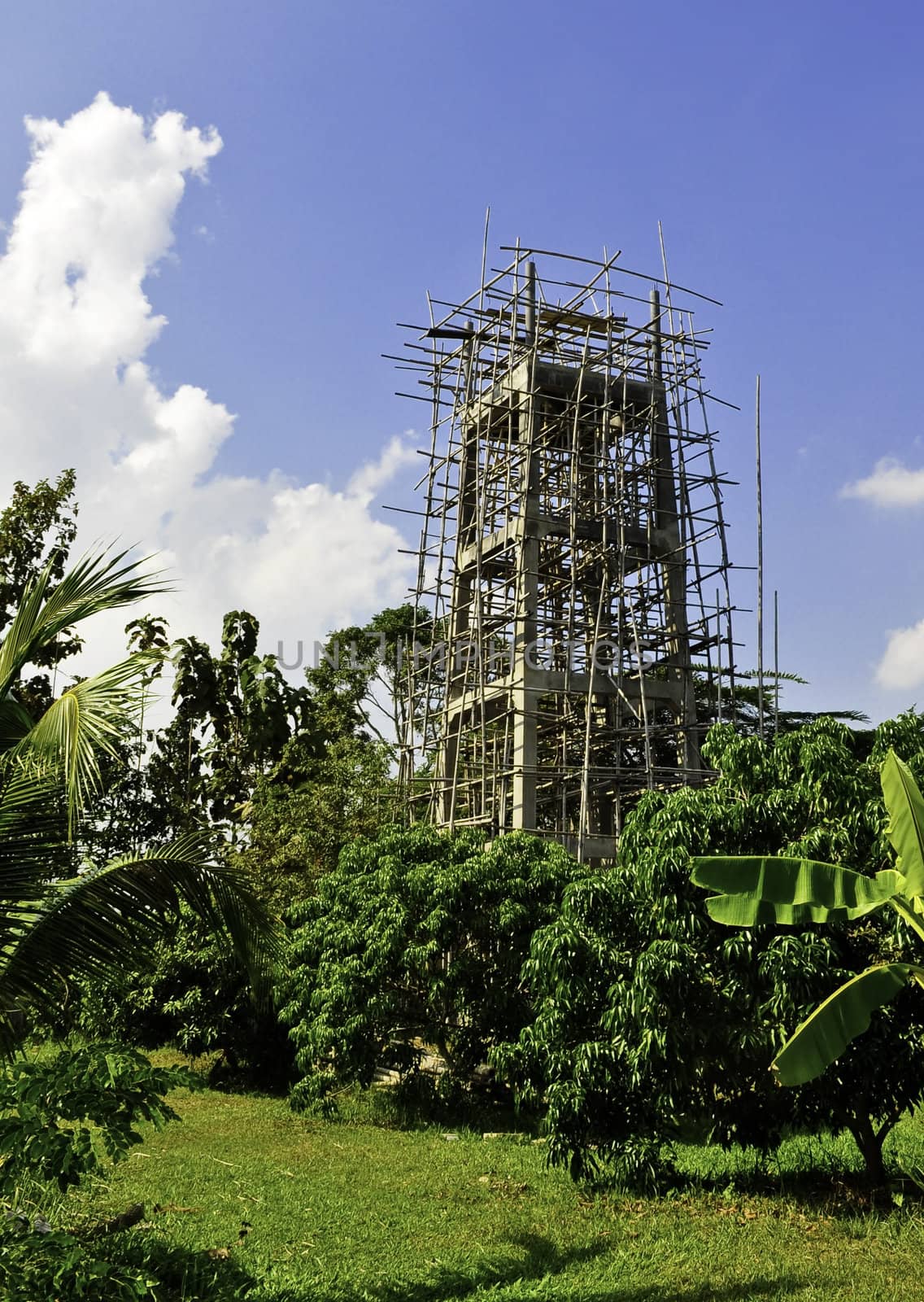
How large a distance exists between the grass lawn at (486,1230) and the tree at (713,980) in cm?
51

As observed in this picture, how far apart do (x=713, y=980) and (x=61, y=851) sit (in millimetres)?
5066

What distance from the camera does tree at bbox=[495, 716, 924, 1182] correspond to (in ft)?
27.0

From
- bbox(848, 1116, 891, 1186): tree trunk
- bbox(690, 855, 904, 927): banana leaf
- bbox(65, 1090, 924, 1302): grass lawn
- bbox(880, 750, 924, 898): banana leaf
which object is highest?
bbox(880, 750, 924, 898): banana leaf

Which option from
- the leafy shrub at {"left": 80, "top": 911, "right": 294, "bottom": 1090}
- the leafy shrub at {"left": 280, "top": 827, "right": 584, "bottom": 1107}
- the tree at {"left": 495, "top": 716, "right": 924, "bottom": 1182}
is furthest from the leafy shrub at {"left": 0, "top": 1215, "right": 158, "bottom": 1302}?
the leafy shrub at {"left": 80, "top": 911, "right": 294, "bottom": 1090}

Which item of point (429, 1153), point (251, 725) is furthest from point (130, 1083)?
point (251, 725)

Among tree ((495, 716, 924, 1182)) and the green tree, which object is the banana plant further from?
the green tree

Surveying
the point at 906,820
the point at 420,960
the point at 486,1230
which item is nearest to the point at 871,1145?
the point at 486,1230

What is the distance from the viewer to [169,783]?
24031 mm

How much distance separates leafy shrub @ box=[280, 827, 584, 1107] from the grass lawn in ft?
5.33

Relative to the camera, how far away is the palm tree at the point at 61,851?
18.1 feet

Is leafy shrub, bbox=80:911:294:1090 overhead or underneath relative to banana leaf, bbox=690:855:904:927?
underneath

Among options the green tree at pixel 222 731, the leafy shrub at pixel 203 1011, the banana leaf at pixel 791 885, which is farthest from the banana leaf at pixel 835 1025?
the green tree at pixel 222 731

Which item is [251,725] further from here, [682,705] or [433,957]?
[433,957]

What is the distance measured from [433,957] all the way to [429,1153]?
2.14 m
